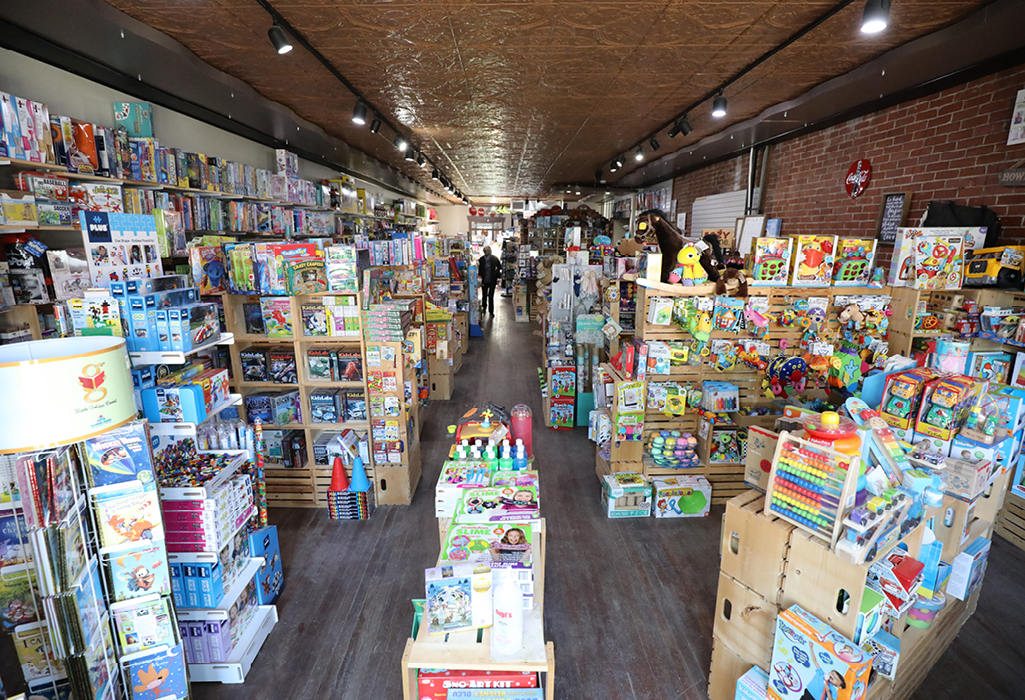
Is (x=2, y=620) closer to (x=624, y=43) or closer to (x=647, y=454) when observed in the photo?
(x=647, y=454)

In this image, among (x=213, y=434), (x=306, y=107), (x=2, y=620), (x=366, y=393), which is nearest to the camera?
(x=2, y=620)

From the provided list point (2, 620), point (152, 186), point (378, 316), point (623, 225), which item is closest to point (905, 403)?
point (378, 316)

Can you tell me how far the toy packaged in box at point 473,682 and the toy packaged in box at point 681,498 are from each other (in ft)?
8.61

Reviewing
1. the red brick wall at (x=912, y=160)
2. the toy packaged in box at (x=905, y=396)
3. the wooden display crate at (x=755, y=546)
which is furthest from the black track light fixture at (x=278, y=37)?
the red brick wall at (x=912, y=160)

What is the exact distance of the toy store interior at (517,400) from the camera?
76.7 inches

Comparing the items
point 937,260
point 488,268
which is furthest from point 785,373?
point 488,268

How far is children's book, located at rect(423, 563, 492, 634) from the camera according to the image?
1.81m

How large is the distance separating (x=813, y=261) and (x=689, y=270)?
35.6 inches

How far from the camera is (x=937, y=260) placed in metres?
3.78

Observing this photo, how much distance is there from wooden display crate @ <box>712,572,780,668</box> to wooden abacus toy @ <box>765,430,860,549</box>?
0.42m

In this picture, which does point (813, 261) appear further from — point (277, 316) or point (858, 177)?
point (277, 316)

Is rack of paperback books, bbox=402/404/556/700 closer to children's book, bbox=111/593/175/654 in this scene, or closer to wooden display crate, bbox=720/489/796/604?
wooden display crate, bbox=720/489/796/604

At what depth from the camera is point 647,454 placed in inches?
171

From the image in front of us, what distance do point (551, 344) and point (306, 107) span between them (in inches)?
163
